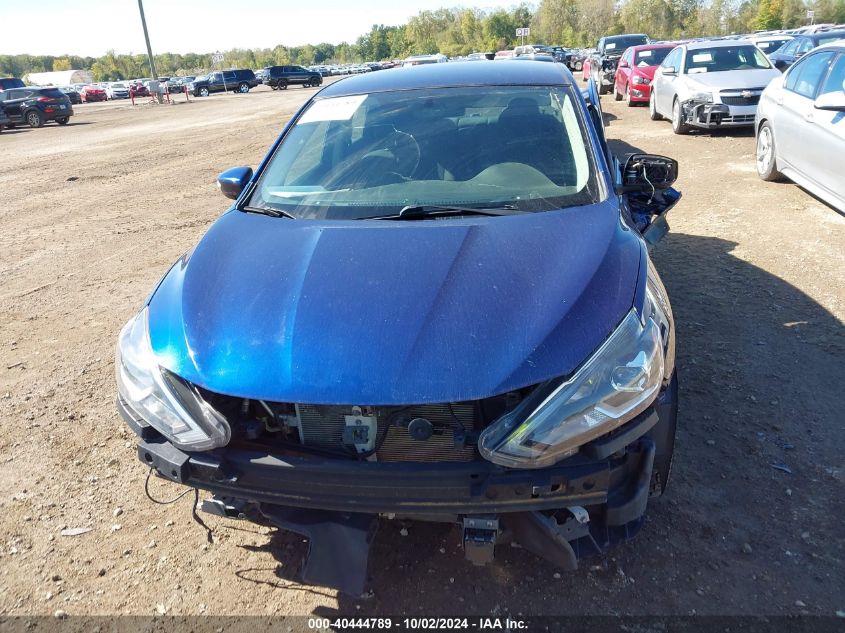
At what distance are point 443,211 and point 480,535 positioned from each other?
1.40m

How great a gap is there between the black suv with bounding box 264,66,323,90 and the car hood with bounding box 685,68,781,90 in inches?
1724

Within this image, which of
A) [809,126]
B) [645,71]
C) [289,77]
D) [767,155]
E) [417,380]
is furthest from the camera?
[289,77]

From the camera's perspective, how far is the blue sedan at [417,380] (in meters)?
1.97

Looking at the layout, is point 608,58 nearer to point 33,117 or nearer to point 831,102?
point 831,102

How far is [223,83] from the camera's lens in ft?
161

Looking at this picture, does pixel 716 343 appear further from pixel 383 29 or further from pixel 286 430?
pixel 383 29

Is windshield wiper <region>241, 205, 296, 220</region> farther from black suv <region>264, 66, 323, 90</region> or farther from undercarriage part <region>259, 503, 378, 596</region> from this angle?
black suv <region>264, 66, 323, 90</region>

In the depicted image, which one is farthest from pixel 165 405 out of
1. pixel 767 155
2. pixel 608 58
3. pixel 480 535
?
pixel 608 58

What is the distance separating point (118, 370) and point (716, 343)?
11.2ft

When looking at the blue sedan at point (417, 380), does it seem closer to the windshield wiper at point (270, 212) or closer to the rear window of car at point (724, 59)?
the windshield wiper at point (270, 212)

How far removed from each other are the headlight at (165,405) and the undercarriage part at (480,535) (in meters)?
0.82

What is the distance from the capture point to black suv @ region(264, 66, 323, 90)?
163 feet

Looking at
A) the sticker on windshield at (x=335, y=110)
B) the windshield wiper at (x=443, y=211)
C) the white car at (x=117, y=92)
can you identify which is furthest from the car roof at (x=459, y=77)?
the white car at (x=117, y=92)

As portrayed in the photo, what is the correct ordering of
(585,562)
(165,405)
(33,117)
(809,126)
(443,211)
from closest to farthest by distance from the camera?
1. (165,405)
2. (585,562)
3. (443,211)
4. (809,126)
5. (33,117)
